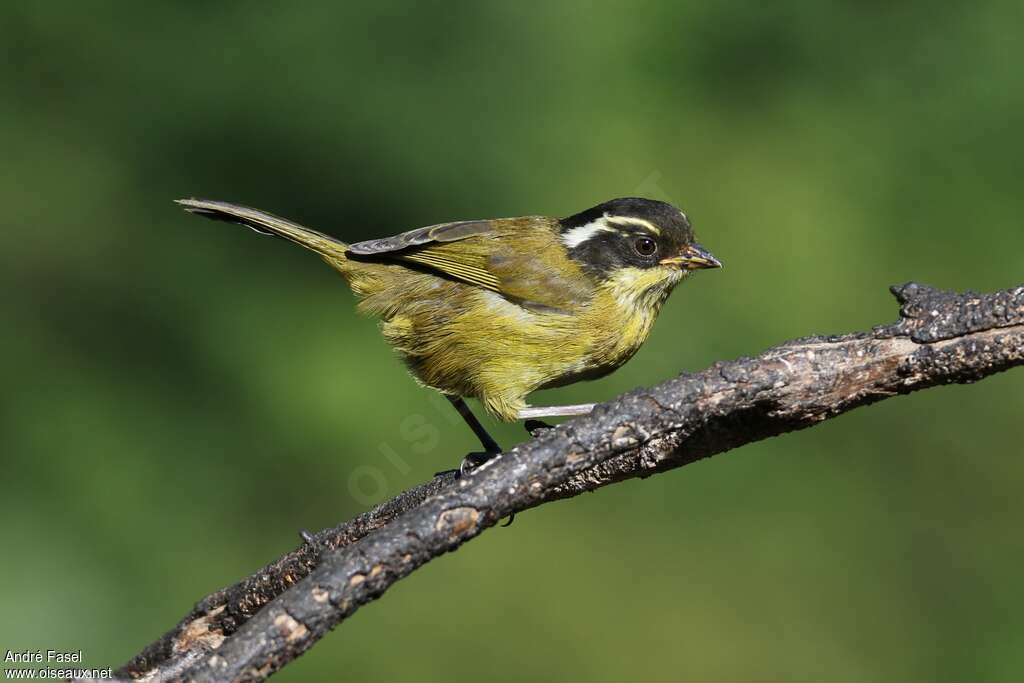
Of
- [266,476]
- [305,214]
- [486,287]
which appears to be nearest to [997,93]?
[486,287]

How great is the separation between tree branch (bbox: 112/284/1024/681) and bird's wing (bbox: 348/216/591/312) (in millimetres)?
2013

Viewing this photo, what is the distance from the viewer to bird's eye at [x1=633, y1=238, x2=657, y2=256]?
227 inches

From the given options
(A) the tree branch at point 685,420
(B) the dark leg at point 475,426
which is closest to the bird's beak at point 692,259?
(B) the dark leg at point 475,426

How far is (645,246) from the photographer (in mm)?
5777

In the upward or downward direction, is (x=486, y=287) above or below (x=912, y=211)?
above

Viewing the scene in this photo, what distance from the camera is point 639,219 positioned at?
5734 mm

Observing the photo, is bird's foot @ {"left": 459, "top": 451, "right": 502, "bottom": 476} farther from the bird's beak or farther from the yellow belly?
the bird's beak

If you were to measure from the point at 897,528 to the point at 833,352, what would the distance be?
386 cm

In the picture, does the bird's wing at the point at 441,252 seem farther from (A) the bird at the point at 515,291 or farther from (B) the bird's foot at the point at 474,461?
(B) the bird's foot at the point at 474,461

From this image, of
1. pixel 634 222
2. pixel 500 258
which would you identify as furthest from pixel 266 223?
pixel 634 222

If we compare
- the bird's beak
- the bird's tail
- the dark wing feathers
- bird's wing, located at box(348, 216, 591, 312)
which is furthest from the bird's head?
the bird's tail

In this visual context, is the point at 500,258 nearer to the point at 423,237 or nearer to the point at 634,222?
the point at 423,237

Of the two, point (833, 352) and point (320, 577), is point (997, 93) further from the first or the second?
point (320, 577)

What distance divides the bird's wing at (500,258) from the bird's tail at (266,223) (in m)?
0.22
